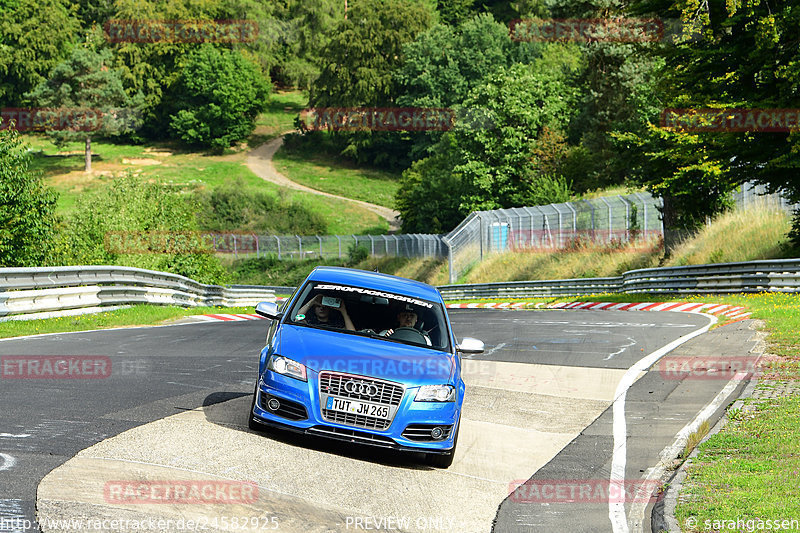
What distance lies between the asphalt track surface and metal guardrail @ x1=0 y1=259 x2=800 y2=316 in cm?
347

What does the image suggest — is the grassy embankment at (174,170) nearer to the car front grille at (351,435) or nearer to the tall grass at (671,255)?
the tall grass at (671,255)

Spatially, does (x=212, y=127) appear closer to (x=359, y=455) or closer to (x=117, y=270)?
(x=117, y=270)

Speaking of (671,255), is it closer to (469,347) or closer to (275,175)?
(469,347)

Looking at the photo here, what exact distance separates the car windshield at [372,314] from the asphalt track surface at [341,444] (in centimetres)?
113

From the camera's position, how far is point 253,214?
3610 inches

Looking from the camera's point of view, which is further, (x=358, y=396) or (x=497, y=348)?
(x=497, y=348)

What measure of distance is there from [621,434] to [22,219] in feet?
77.5

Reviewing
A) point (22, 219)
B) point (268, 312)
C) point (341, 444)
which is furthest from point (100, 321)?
point (341, 444)

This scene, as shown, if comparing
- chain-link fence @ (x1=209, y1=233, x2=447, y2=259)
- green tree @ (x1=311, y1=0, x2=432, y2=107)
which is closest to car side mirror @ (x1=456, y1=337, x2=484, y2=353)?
chain-link fence @ (x1=209, y1=233, x2=447, y2=259)

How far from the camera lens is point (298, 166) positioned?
381 feet

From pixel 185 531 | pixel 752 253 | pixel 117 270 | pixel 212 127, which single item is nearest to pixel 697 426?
pixel 185 531

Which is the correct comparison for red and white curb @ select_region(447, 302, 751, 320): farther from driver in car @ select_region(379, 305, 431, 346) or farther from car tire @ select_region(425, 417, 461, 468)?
car tire @ select_region(425, 417, 461, 468)

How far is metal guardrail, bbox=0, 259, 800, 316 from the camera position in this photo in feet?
63.5

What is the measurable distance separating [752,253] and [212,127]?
318 ft
